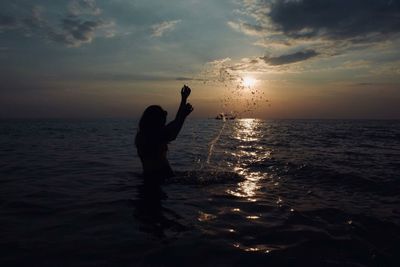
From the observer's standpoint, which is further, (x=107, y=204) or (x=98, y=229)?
(x=107, y=204)

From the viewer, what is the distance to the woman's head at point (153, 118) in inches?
291

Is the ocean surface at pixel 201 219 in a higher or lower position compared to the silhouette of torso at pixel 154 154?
lower

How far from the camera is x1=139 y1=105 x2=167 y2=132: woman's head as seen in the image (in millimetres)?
7402

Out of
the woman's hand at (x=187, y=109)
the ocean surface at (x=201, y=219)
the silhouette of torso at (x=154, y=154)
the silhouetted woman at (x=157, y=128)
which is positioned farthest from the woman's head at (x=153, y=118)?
the ocean surface at (x=201, y=219)

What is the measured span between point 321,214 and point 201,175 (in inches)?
171

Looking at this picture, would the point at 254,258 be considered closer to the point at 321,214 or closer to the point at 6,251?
the point at 321,214

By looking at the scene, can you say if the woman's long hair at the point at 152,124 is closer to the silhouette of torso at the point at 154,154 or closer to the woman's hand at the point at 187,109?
the silhouette of torso at the point at 154,154

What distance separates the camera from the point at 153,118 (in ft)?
24.3

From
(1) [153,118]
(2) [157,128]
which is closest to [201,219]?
(2) [157,128]

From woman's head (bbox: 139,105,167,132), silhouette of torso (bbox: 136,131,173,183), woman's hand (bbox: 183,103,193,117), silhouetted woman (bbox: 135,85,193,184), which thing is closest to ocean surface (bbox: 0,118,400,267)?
silhouette of torso (bbox: 136,131,173,183)

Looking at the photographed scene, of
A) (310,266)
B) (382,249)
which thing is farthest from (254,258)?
(382,249)

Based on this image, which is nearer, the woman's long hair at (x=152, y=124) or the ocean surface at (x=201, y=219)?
the ocean surface at (x=201, y=219)

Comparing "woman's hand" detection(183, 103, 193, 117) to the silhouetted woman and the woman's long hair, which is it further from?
the woman's long hair

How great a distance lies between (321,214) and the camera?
20.0 feet
